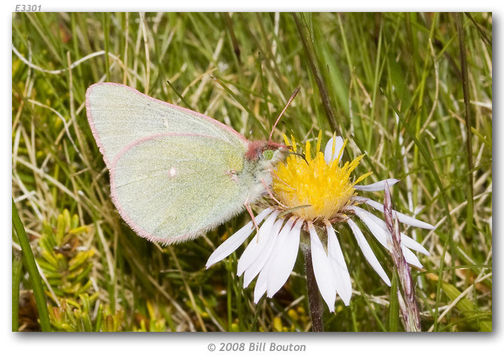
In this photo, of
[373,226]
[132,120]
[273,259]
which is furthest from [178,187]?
[373,226]

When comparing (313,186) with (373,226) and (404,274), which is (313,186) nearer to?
(373,226)

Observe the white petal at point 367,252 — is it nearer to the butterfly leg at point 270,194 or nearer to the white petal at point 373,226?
the white petal at point 373,226

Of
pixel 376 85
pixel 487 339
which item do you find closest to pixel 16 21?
pixel 376 85

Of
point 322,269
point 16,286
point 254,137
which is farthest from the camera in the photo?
point 254,137

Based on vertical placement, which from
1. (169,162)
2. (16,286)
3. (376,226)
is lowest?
(16,286)

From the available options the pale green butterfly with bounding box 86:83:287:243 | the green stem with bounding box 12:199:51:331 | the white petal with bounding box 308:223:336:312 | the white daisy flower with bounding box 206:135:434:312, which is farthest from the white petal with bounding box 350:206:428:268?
the green stem with bounding box 12:199:51:331
